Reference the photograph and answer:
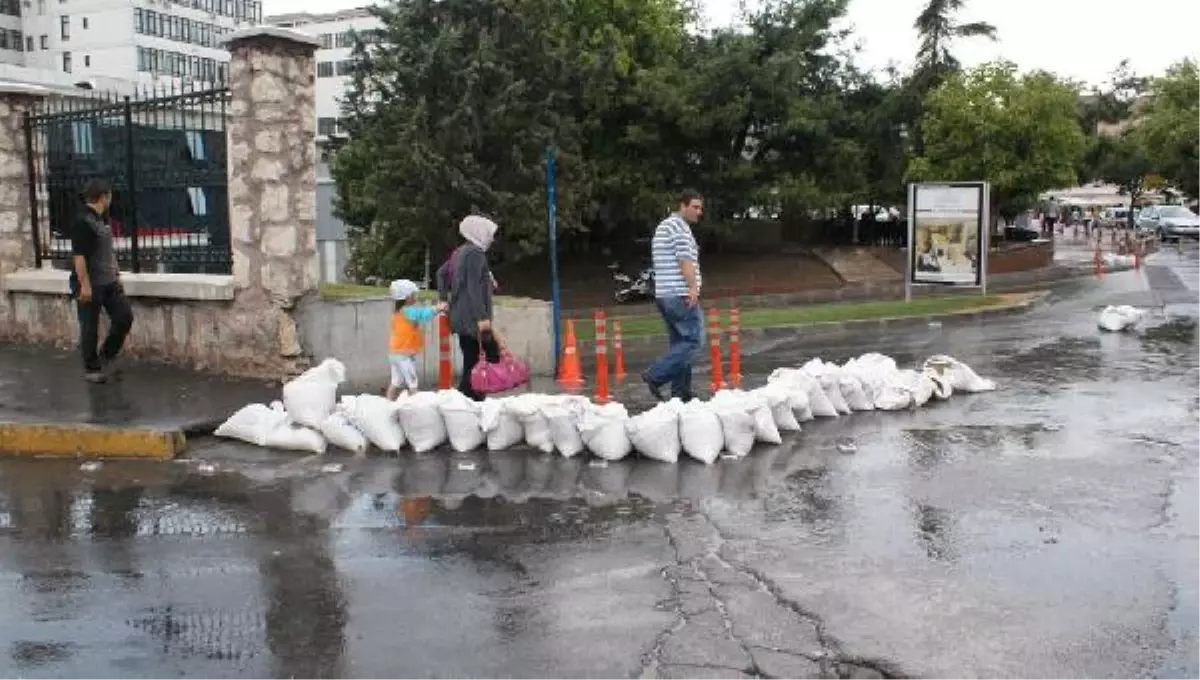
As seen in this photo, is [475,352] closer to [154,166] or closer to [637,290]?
[154,166]

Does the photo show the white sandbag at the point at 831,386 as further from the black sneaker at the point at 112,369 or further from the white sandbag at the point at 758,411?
the black sneaker at the point at 112,369

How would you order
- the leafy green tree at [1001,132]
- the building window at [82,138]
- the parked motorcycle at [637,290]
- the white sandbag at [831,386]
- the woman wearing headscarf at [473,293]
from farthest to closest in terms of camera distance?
the leafy green tree at [1001,132] < the parked motorcycle at [637,290] < the building window at [82,138] < the white sandbag at [831,386] < the woman wearing headscarf at [473,293]

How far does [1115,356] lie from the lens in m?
13.4

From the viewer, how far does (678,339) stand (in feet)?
31.0

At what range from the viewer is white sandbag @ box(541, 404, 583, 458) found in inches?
310

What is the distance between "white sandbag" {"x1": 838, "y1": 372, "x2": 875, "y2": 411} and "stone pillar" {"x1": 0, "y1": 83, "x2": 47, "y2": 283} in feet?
31.4

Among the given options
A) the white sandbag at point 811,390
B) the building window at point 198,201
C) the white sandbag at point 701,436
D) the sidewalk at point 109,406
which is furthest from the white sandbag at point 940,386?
the building window at point 198,201

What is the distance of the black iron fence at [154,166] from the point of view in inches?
419

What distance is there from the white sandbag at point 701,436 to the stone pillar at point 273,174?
14.4 feet

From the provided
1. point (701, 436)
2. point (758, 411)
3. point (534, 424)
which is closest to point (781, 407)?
point (758, 411)

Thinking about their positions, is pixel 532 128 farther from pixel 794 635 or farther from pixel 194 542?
pixel 794 635

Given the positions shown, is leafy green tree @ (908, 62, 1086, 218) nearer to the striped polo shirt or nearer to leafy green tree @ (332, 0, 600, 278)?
leafy green tree @ (332, 0, 600, 278)

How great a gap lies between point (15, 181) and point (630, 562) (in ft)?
34.0

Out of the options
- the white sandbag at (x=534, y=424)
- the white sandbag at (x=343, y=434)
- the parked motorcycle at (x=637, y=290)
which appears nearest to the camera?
the white sandbag at (x=534, y=424)
